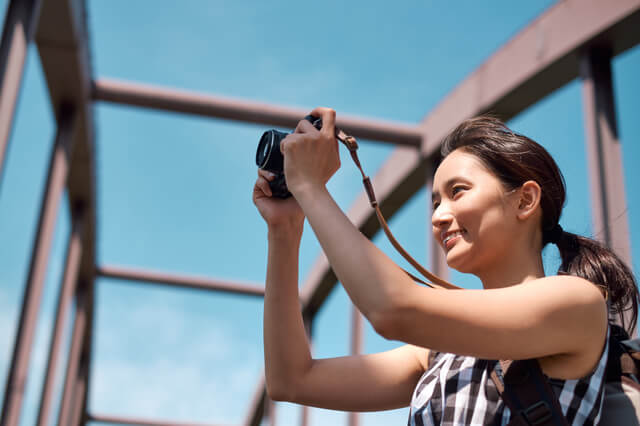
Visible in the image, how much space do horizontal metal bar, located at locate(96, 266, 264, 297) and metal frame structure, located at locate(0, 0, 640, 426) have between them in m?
1.12

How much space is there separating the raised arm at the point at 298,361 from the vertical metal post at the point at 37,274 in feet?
12.4

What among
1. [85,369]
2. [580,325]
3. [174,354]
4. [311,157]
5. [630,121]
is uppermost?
[174,354]

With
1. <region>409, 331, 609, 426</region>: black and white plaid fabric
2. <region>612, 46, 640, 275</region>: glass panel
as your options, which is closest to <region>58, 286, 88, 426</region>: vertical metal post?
<region>612, 46, 640, 275</region>: glass panel

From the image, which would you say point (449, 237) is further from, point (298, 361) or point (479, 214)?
point (298, 361)

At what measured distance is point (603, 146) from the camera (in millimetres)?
3414

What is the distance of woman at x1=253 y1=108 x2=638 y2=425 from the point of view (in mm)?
1017

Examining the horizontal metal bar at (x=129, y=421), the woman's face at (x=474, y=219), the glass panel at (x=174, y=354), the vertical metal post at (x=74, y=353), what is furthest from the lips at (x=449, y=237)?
the horizontal metal bar at (x=129, y=421)

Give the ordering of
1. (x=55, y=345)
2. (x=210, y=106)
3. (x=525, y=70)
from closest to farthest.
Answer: (x=525, y=70) → (x=210, y=106) → (x=55, y=345)

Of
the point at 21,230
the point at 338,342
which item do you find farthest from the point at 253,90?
the point at 338,342

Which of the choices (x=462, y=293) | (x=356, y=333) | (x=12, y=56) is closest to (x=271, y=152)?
(x=462, y=293)

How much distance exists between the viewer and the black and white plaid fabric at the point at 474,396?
3.53 feet

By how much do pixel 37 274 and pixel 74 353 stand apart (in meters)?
4.76

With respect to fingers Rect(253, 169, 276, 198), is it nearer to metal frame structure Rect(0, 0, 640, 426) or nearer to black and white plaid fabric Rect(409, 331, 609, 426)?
black and white plaid fabric Rect(409, 331, 609, 426)

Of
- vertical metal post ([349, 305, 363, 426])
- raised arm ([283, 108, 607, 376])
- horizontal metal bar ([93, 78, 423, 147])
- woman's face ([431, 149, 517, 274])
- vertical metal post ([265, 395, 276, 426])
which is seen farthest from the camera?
vertical metal post ([265, 395, 276, 426])
